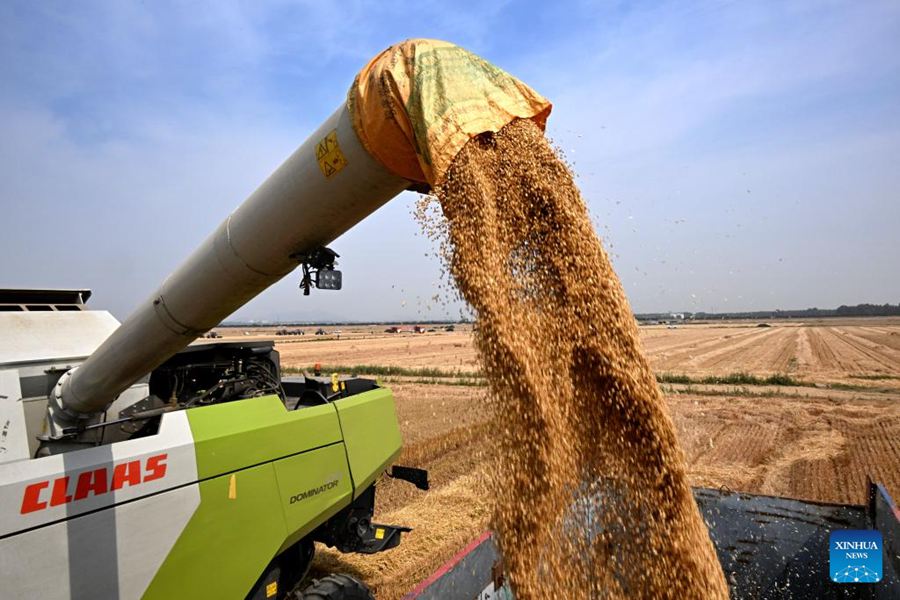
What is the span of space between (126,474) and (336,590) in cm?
139

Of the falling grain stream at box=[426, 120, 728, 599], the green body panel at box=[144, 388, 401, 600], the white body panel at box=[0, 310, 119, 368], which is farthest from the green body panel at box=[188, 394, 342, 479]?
the falling grain stream at box=[426, 120, 728, 599]

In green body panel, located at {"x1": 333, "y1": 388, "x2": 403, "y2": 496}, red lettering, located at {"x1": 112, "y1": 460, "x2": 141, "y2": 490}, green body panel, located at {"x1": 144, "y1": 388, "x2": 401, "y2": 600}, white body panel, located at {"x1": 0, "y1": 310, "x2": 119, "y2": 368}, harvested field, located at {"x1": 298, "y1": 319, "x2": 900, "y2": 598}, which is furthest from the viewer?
harvested field, located at {"x1": 298, "y1": 319, "x2": 900, "y2": 598}

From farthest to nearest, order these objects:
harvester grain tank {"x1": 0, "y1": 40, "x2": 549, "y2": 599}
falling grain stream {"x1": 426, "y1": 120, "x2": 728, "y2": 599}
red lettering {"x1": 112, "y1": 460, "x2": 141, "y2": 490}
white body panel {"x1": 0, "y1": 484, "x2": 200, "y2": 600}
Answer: falling grain stream {"x1": 426, "y1": 120, "x2": 728, "y2": 599}
red lettering {"x1": 112, "y1": 460, "x2": 141, "y2": 490}
harvester grain tank {"x1": 0, "y1": 40, "x2": 549, "y2": 599}
white body panel {"x1": 0, "y1": 484, "x2": 200, "y2": 600}

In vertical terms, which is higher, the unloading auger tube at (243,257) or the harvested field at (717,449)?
the unloading auger tube at (243,257)

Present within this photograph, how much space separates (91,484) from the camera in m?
2.03

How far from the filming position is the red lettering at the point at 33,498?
6.16 ft

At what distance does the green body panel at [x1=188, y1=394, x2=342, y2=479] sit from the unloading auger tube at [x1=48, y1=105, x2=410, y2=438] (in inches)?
15.3

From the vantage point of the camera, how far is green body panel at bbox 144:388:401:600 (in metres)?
2.32

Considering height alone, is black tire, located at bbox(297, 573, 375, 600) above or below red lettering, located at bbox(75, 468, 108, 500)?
below

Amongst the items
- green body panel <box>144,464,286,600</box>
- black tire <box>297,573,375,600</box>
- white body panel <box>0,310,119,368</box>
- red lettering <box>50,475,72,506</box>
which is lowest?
black tire <box>297,573,375,600</box>

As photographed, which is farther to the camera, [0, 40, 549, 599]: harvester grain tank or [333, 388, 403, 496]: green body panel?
[333, 388, 403, 496]: green body panel

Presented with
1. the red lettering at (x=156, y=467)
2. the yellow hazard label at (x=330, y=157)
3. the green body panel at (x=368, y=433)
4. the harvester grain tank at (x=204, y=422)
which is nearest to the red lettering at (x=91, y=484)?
the harvester grain tank at (x=204, y=422)

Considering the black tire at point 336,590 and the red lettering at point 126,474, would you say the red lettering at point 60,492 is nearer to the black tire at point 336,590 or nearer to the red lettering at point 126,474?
the red lettering at point 126,474

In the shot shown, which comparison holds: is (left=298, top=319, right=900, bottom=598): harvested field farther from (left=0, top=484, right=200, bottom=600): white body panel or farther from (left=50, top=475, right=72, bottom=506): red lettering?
(left=50, top=475, right=72, bottom=506): red lettering
